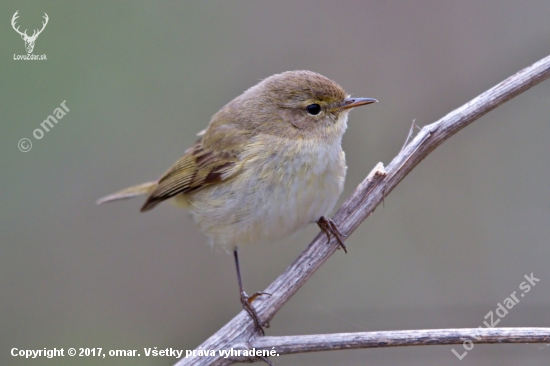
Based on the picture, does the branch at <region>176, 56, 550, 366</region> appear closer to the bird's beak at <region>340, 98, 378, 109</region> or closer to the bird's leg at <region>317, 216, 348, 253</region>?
the bird's leg at <region>317, 216, 348, 253</region>

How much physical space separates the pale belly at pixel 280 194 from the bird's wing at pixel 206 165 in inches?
6.3

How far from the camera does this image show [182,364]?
2334mm

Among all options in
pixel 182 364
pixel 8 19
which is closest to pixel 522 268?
pixel 182 364

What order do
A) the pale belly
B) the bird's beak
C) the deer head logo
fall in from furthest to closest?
the deer head logo, the bird's beak, the pale belly

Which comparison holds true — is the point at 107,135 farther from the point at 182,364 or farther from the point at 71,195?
the point at 182,364

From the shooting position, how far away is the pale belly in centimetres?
295

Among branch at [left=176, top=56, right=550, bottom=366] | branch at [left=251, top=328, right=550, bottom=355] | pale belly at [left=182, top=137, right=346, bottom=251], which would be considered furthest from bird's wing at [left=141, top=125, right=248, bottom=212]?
branch at [left=251, top=328, right=550, bottom=355]

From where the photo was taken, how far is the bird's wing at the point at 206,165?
129 inches

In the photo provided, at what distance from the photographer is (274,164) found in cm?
301

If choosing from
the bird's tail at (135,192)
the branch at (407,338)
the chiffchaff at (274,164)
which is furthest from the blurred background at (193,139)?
the branch at (407,338)

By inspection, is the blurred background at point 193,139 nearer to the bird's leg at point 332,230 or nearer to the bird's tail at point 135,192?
the bird's tail at point 135,192

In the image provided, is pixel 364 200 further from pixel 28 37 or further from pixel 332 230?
pixel 28 37

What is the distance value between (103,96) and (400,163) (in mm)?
2945

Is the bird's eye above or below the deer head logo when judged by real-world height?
below
